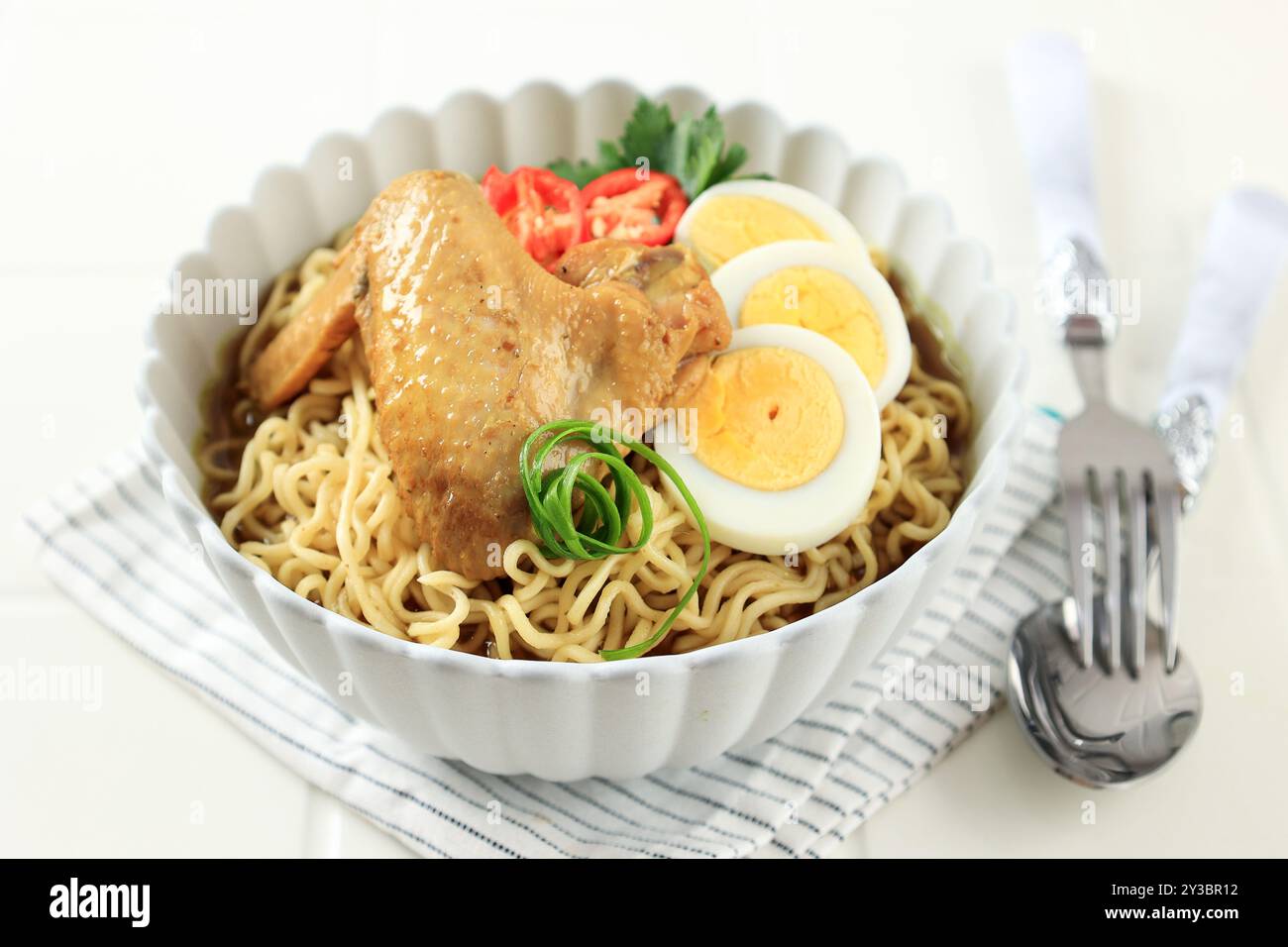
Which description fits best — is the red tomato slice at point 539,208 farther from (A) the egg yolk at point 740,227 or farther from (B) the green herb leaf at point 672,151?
(A) the egg yolk at point 740,227

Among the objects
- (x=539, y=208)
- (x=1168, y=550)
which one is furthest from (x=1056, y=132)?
(x=539, y=208)

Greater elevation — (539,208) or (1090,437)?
(539,208)

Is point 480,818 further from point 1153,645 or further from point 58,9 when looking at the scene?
point 58,9

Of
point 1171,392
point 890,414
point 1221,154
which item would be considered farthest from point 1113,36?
point 890,414

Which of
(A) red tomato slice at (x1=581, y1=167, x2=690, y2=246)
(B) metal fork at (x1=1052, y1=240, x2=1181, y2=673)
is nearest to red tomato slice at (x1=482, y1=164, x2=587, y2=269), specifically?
(A) red tomato slice at (x1=581, y1=167, x2=690, y2=246)

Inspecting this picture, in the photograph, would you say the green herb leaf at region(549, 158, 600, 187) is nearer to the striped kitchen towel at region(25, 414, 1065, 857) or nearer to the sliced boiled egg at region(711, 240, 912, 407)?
the sliced boiled egg at region(711, 240, 912, 407)

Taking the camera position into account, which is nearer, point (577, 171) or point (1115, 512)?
point (1115, 512)

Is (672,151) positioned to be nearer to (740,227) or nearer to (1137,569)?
(740,227)

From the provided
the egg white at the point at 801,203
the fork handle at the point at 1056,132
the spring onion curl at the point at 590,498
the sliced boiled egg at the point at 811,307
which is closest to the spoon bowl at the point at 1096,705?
the sliced boiled egg at the point at 811,307
